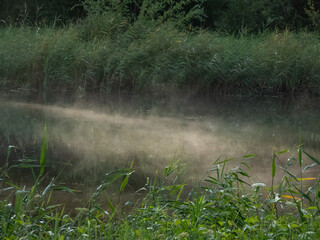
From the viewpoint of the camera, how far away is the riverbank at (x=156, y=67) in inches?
393

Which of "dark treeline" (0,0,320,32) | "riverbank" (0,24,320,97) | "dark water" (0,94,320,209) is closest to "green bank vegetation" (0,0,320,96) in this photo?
"riverbank" (0,24,320,97)

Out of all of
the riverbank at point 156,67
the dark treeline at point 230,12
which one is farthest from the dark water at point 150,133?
the dark treeline at point 230,12

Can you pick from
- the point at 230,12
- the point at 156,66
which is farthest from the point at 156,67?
the point at 230,12

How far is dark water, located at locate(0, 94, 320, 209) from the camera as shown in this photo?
16.2 feet

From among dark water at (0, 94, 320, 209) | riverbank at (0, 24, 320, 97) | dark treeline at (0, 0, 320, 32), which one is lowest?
dark water at (0, 94, 320, 209)

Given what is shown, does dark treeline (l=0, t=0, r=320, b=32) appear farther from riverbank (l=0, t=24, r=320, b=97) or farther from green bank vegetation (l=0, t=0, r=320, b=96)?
riverbank (l=0, t=24, r=320, b=97)

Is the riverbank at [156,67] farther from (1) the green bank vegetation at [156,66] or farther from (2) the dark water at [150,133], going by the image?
(2) the dark water at [150,133]

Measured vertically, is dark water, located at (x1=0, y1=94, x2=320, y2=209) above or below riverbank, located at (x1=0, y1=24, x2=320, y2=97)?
below

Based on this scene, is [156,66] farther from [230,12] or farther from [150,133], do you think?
[230,12]

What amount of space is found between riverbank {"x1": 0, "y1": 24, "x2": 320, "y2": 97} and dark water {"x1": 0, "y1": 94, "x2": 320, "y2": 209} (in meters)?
0.39

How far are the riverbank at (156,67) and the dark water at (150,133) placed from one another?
39 cm

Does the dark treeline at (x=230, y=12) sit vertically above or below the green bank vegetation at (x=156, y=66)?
above

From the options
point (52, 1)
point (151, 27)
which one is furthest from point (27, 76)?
point (52, 1)

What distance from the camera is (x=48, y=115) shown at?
7.77 metres
